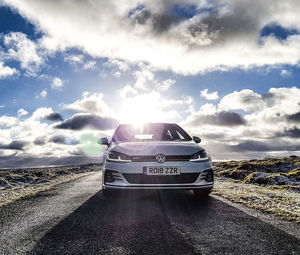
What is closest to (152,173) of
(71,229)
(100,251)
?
(71,229)

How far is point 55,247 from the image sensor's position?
2.99m

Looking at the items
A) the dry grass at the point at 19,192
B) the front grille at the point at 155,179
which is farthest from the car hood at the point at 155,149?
the dry grass at the point at 19,192

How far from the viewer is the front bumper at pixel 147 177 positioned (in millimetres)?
5035

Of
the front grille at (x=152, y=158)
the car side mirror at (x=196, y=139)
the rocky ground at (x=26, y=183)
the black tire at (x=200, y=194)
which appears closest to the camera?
the front grille at (x=152, y=158)

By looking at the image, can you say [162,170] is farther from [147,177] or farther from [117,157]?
[117,157]

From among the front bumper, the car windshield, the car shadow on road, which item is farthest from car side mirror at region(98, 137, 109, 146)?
the car shadow on road

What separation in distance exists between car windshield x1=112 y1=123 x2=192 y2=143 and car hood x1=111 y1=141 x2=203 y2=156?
1.00 meters

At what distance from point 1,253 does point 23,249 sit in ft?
0.71

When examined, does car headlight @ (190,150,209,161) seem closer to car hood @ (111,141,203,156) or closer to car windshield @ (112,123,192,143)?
car hood @ (111,141,203,156)

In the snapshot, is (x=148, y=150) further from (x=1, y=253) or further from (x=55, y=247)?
(x=1, y=253)

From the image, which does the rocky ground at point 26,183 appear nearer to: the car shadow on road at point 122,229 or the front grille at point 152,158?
the car shadow on road at point 122,229

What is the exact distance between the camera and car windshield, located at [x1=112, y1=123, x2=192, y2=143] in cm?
666

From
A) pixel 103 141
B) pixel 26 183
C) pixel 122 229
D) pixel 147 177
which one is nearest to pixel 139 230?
pixel 122 229

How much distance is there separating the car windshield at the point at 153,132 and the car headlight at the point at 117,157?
1.06 m
